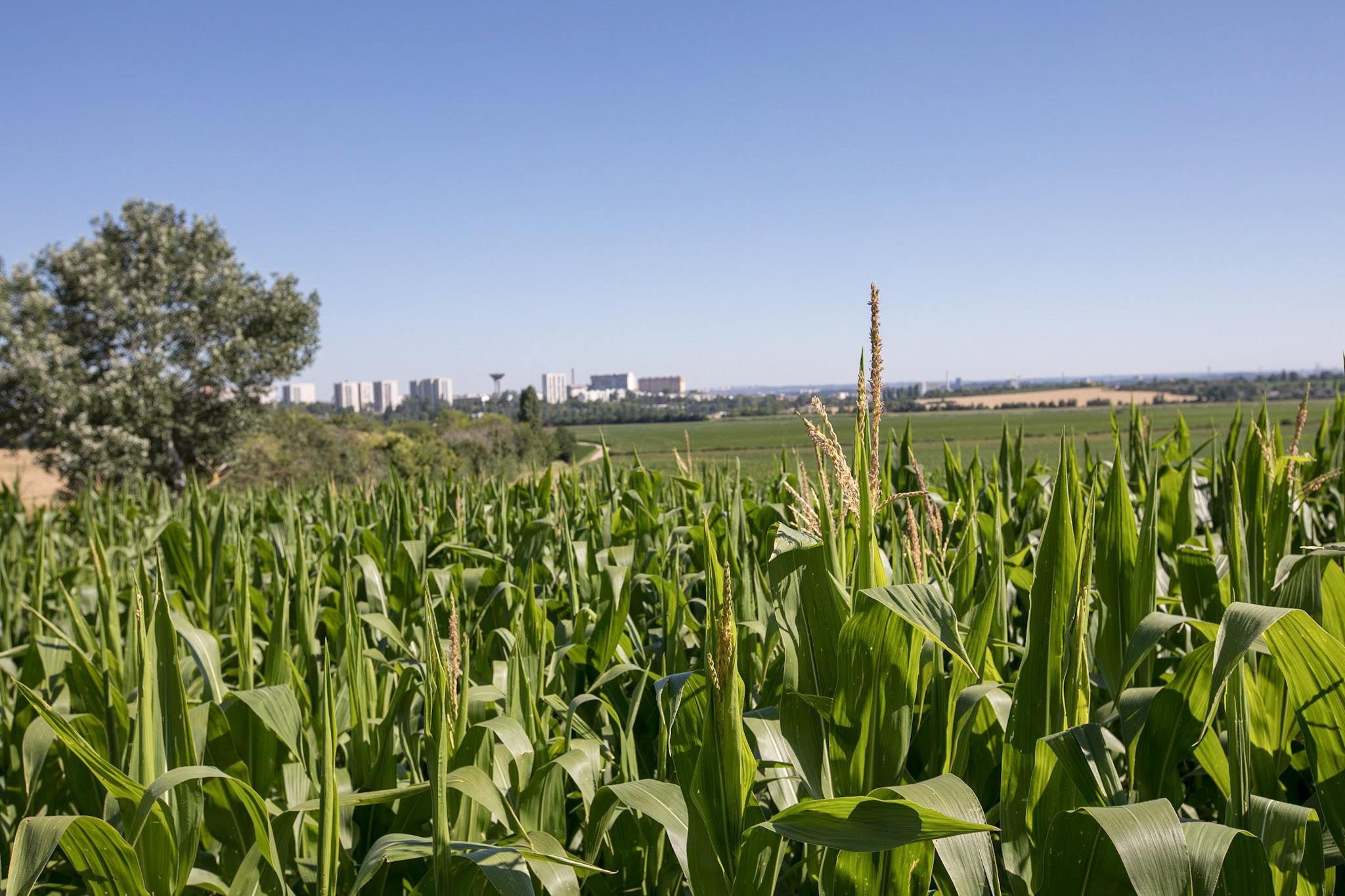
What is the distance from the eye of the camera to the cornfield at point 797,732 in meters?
1.05

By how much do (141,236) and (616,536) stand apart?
2663cm

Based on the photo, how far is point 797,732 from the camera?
3.87 ft

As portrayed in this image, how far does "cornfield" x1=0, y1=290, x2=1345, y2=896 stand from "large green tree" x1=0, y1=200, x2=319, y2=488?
2317 cm

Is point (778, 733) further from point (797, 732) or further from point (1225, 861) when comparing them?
point (1225, 861)

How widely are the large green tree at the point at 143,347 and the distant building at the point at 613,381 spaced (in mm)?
163423

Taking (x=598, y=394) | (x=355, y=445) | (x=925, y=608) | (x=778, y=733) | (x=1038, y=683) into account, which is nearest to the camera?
(x=925, y=608)

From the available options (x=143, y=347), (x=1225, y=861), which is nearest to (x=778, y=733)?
(x=1225, y=861)

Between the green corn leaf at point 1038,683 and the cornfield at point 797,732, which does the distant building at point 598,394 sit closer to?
the cornfield at point 797,732

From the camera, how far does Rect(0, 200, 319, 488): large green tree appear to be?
837 inches

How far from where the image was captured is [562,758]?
1443mm

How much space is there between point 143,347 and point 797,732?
27.7m

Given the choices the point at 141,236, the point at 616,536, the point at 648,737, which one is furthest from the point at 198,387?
the point at 648,737

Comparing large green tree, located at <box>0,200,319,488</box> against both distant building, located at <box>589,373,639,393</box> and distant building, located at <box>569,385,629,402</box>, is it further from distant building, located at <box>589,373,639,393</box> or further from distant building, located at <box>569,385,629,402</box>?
distant building, located at <box>589,373,639,393</box>

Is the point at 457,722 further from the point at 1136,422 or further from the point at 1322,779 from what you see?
→ the point at 1136,422
